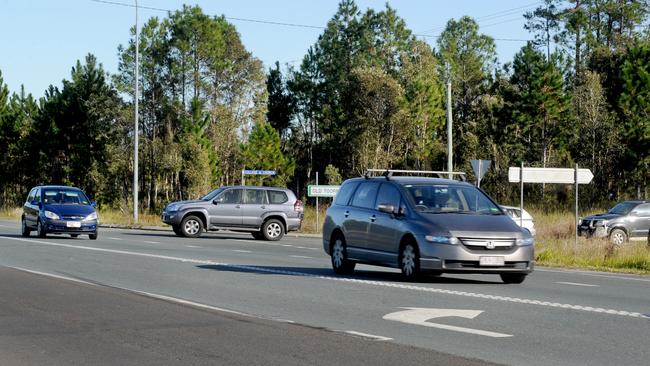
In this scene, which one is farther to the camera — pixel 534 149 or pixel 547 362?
pixel 534 149

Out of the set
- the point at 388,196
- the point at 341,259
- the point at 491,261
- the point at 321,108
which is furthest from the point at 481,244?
the point at 321,108

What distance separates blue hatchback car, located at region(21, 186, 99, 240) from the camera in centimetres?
3231

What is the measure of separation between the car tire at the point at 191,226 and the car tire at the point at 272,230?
218 cm

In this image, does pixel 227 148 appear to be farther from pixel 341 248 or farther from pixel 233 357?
pixel 233 357

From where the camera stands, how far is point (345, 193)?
1975 centimetres

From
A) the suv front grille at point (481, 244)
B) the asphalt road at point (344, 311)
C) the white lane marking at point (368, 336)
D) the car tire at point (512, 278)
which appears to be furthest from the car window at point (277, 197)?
the white lane marking at point (368, 336)

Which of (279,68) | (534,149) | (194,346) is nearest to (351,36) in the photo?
(279,68)

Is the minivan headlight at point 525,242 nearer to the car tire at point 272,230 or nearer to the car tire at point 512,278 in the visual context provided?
the car tire at point 512,278

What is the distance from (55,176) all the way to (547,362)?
8669 centimetres

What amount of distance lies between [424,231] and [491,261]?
1.11 meters

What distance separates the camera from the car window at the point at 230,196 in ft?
121

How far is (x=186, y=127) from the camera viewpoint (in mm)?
82188

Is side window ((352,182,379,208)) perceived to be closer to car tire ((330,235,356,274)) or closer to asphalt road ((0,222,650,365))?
car tire ((330,235,356,274))

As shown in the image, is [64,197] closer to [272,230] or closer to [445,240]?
[272,230]
